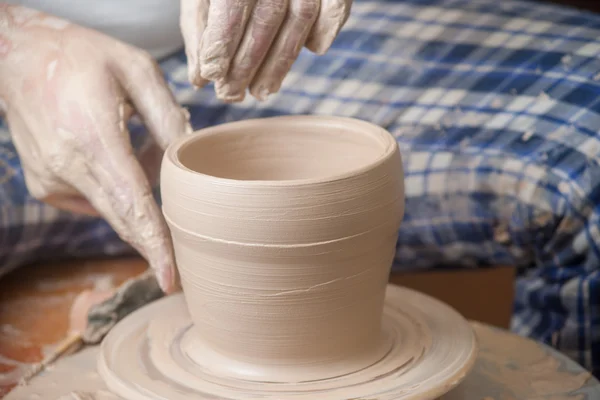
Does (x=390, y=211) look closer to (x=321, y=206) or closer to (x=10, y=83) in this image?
(x=321, y=206)

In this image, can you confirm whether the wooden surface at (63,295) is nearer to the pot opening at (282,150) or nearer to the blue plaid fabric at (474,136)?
the blue plaid fabric at (474,136)

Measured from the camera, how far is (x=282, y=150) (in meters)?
1.15

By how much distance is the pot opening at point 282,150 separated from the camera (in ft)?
3.55

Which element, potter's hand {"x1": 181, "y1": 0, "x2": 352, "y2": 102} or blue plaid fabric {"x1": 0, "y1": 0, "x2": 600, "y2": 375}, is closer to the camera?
potter's hand {"x1": 181, "y1": 0, "x2": 352, "y2": 102}

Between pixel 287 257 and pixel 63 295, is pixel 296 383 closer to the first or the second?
pixel 287 257

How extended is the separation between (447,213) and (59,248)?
0.95 metres

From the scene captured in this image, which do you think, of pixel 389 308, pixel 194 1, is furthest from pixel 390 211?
pixel 194 1

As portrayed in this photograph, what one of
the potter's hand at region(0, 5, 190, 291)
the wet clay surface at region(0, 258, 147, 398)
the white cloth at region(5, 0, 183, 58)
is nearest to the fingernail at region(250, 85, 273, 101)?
the potter's hand at region(0, 5, 190, 291)

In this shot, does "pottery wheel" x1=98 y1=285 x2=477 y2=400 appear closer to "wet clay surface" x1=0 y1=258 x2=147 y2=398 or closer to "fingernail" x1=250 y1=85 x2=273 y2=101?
"wet clay surface" x1=0 y1=258 x2=147 y2=398

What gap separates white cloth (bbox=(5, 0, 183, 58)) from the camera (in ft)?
5.40

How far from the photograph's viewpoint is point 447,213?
1.73 m

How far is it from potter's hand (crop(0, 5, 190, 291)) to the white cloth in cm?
33

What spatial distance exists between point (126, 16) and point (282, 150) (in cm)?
75

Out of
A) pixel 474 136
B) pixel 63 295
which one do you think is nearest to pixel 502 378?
pixel 474 136
